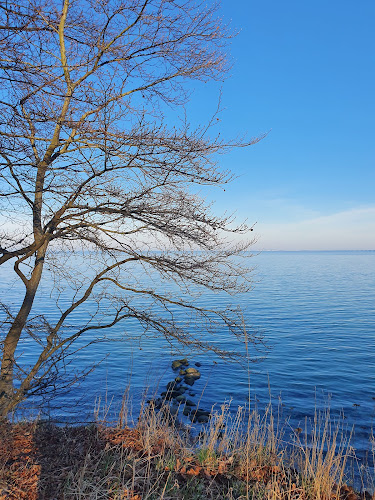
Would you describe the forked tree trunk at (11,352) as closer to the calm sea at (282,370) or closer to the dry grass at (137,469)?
the dry grass at (137,469)

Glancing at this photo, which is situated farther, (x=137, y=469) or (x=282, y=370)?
(x=282, y=370)

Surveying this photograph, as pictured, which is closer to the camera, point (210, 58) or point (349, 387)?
point (210, 58)

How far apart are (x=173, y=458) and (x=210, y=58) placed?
20.8 ft

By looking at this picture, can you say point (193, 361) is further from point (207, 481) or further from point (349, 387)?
point (207, 481)

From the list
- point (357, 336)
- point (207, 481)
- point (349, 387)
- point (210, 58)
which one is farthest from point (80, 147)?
point (357, 336)

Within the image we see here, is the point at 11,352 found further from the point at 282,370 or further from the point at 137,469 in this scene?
the point at 282,370

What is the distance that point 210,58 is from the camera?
604cm

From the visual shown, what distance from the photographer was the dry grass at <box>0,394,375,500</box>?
474cm

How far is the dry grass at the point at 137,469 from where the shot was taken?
4742 mm

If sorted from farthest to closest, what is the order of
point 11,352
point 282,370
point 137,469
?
1. point 282,370
2. point 11,352
3. point 137,469

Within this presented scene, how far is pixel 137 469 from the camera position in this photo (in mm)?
5418

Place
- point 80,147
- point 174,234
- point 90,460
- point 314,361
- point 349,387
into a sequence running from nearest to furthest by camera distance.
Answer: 1. point 90,460
2. point 80,147
3. point 174,234
4. point 349,387
5. point 314,361

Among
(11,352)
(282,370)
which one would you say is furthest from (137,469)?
(282,370)

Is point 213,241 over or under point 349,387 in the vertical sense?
over
